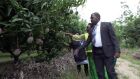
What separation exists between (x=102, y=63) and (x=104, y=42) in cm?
63

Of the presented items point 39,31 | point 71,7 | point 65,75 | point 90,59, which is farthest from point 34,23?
point 65,75

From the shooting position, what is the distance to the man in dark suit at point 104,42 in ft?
28.5

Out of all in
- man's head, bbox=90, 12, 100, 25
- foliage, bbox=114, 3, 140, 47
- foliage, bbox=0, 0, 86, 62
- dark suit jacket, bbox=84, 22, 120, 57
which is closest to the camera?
foliage, bbox=0, 0, 86, 62

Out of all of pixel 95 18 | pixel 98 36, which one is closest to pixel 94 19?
pixel 95 18

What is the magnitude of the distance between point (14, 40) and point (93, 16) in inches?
77.8

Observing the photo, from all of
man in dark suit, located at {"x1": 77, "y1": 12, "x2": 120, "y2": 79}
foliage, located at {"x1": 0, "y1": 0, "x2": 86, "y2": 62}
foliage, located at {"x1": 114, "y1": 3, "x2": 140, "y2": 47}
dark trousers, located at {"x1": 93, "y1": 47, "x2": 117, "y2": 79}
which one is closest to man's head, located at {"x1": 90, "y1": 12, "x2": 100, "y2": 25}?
man in dark suit, located at {"x1": 77, "y1": 12, "x2": 120, "y2": 79}

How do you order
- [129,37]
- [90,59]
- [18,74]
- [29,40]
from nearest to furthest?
1. [29,40]
2. [18,74]
3. [90,59]
4. [129,37]

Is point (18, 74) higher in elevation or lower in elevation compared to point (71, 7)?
lower

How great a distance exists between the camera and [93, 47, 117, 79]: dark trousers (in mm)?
8758

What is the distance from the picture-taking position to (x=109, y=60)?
8.78 meters

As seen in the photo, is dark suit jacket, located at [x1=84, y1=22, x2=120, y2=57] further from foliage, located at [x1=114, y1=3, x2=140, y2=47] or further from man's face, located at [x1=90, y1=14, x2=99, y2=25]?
foliage, located at [x1=114, y1=3, x2=140, y2=47]

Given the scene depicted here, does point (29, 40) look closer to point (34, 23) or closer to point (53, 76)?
point (34, 23)

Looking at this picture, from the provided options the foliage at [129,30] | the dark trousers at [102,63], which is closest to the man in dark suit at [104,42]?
the dark trousers at [102,63]

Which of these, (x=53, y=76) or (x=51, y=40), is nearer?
(x=51, y=40)
